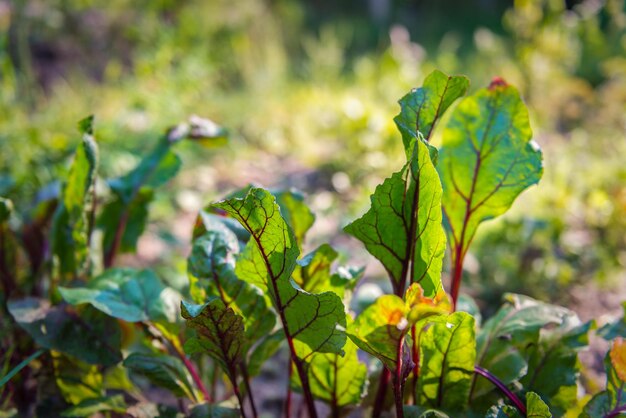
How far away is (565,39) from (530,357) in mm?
4456

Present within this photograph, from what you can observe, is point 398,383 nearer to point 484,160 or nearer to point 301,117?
point 484,160

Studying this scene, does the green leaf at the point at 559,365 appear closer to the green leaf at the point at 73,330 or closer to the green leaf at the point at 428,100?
the green leaf at the point at 428,100

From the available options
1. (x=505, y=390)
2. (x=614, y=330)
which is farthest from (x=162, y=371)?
(x=614, y=330)

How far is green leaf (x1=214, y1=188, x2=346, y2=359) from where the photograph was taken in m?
0.90

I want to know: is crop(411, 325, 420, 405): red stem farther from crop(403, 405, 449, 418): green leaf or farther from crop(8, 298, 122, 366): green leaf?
crop(8, 298, 122, 366): green leaf

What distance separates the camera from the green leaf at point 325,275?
1132 mm

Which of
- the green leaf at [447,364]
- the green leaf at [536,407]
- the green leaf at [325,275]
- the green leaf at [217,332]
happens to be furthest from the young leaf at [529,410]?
the green leaf at [217,332]

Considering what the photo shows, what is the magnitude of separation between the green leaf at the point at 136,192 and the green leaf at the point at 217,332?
1.93 feet

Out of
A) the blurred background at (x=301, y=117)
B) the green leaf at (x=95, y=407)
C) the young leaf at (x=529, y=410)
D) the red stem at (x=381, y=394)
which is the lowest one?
the green leaf at (x=95, y=407)

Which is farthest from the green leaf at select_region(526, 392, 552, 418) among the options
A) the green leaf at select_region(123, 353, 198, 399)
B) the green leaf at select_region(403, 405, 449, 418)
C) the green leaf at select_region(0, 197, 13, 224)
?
the green leaf at select_region(0, 197, 13, 224)

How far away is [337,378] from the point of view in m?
1.17

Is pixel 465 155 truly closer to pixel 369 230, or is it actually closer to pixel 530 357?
pixel 369 230

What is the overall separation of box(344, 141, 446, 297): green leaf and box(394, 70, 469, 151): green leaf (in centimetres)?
12

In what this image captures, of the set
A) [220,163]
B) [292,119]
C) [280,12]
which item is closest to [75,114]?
[220,163]
